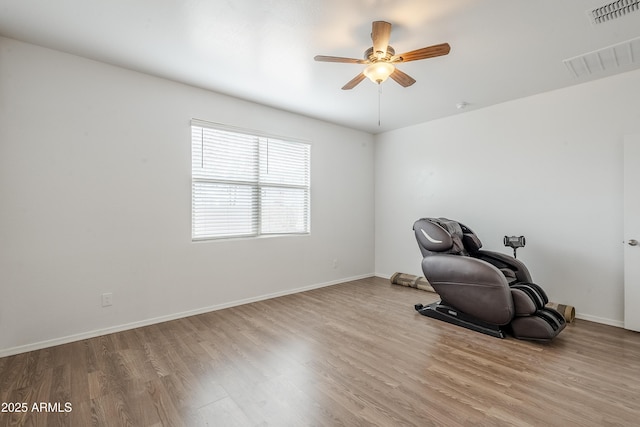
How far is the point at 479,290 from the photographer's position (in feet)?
9.55

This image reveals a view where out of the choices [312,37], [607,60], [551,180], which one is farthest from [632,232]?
[312,37]

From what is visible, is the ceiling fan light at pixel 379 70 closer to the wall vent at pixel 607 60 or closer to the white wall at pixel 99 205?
the wall vent at pixel 607 60

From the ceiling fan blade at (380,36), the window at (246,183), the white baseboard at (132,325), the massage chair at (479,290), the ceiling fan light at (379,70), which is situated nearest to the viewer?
the ceiling fan blade at (380,36)

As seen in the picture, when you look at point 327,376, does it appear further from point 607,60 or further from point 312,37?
point 607,60

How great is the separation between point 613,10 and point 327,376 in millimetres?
3328

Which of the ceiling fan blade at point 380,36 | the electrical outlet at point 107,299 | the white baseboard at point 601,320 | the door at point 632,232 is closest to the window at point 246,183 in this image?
the electrical outlet at point 107,299

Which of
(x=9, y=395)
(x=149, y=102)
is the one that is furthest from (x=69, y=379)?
(x=149, y=102)

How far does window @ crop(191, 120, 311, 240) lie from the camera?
3.60 metres

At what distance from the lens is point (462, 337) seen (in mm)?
2895

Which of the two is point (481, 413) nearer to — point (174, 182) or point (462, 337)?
point (462, 337)

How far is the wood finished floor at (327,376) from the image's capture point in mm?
1776

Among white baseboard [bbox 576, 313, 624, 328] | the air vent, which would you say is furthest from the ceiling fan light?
white baseboard [bbox 576, 313, 624, 328]

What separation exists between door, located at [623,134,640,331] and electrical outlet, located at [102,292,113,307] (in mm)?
5189

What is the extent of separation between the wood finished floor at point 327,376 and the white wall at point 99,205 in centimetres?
33
